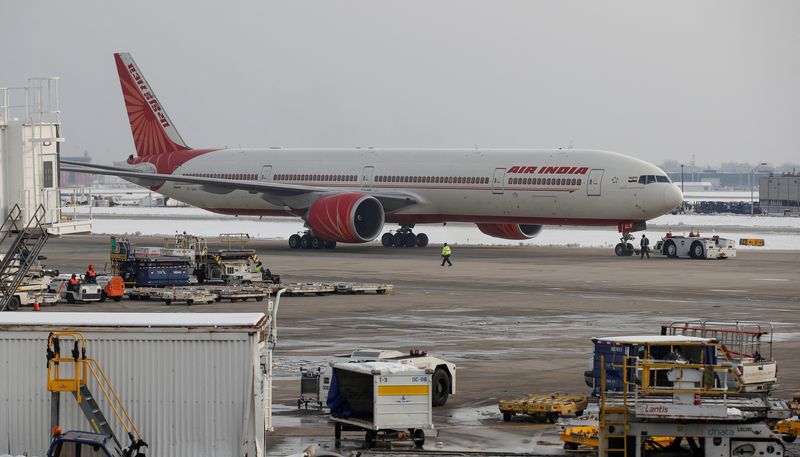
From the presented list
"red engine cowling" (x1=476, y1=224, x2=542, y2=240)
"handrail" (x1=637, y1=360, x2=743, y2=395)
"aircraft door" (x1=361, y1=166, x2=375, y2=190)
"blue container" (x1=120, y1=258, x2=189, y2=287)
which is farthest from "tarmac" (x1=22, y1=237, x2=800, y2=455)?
"blue container" (x1=120, y1=258, x2=189, y2=287)

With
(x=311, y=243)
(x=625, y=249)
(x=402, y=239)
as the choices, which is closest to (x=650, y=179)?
(x=625, y=249)

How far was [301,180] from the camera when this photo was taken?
71188 millimetres

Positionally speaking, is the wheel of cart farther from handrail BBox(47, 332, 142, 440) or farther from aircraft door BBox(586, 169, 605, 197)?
aircraft door BBox(586, 169, 605, 197)

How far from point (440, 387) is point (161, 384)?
7.26 metres

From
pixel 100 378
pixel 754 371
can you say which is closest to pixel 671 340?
pixel 754 371

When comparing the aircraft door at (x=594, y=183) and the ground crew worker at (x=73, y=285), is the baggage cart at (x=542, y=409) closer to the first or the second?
the ground crew worker at (x=73, y=285)

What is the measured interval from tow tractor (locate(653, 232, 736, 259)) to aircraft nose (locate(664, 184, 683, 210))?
3.43m

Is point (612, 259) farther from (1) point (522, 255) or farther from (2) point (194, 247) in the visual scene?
(2) point (194, 247)

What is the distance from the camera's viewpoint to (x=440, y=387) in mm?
24750

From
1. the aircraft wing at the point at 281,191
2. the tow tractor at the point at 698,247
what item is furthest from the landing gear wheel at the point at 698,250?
the aircraft wing at the point at 281,191

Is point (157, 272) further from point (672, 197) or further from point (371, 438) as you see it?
point (371, 438)

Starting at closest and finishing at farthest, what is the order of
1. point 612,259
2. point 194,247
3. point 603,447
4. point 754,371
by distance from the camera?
point 603,447 < point 754,371 < point 194,247 < point 612,259

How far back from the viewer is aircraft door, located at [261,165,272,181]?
2852 inches

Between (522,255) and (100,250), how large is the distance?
76.4 ft
